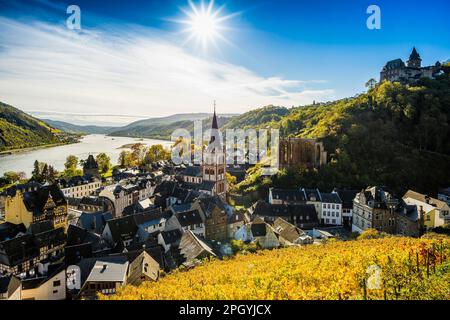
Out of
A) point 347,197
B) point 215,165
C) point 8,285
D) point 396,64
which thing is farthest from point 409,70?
point 8,285

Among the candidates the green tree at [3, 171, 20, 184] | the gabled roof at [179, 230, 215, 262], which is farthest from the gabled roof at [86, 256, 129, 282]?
the green tree at [3, 171, 20, 184]

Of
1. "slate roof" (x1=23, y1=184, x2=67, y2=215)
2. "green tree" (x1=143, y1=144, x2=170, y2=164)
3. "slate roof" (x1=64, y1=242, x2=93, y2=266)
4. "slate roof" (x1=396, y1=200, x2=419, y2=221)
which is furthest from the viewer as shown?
"green tree" (x1=143, y1=144, x2=170, y2=164)

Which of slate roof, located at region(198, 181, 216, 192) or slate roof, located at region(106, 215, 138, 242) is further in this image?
slate roof, located at region(198, 181, 216, 192)

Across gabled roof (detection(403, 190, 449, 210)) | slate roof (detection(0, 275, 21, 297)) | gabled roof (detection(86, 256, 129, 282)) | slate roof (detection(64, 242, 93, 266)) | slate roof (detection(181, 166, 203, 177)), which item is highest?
slate roof (detection(181, 166, 203, 177))

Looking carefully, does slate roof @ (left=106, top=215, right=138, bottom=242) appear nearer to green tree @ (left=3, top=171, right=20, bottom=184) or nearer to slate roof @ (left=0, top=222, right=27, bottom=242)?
slate roof @ (left=0, top=222, right=27, bottom=242)

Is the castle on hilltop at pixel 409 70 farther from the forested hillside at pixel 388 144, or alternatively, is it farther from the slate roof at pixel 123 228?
the slate roof at pixel 123 228

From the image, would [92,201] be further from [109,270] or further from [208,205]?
[109,270]
